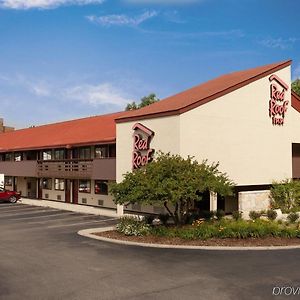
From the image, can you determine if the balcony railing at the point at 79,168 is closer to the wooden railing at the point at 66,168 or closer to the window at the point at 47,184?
the wooden railing at the point at 66,168

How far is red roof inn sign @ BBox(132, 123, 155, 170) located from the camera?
26.2 meters

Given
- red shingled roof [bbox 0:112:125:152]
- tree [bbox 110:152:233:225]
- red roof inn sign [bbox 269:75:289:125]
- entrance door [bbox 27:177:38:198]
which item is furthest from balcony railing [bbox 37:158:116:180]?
red roof inn sign [bbox 269:75:289:125]

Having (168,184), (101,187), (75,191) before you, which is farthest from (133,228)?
(75,191)

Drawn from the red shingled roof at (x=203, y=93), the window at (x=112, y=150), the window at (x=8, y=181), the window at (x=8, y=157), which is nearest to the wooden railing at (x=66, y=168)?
the window at (x=112, y=150)

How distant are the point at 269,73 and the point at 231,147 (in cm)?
644

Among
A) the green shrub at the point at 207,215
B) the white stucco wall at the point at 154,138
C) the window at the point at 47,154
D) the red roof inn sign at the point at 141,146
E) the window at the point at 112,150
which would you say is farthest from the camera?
the window at the point at 47,154

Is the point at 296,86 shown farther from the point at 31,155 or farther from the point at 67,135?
the point at 31,155

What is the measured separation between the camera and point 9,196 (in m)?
41.3

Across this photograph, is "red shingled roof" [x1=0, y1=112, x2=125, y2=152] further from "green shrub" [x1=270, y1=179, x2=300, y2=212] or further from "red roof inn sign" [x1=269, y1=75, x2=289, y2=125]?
"green shrub" [x1=270, y1=179, x2=300, y2=212]

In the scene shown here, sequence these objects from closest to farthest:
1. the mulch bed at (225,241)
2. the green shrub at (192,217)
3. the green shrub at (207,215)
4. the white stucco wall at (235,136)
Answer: the mulch bed at (225,241), the green shrub at (192,217), the green shrub at (207,215), the white stucco wall at (235,136)

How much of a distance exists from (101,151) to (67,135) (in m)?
6.50

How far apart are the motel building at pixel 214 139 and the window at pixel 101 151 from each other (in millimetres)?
79

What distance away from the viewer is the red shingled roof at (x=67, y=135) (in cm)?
3362

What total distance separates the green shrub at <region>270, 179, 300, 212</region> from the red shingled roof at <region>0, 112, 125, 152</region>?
11.9 m
